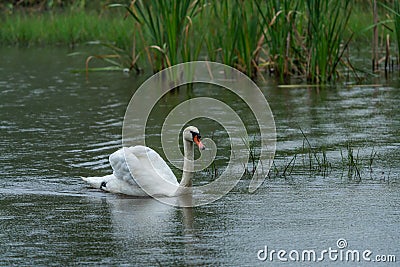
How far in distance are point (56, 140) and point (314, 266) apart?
4.52 m

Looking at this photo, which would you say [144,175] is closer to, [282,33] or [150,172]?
[150,172]

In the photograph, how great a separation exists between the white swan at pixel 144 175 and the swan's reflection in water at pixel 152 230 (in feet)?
0.25

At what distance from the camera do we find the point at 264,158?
7.81 meters

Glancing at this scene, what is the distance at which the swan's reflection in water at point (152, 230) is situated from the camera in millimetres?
5203

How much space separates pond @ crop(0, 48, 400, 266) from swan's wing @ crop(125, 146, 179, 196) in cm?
11

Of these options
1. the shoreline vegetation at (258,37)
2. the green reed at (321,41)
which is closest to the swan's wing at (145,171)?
the shoreline vegetation at (258,37)

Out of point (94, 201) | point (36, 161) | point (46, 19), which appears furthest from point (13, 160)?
point (46, 19)

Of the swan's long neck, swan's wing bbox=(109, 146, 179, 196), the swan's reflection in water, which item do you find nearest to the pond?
the swan's reflection in water

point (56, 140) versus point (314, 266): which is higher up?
point (314, 266)

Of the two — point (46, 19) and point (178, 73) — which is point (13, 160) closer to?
point (178, 73)

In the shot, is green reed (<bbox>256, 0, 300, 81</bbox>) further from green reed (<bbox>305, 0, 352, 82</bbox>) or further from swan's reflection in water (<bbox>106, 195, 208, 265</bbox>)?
swan's reflection in water (<bbox>106, 195, 208, 265</bbox>)

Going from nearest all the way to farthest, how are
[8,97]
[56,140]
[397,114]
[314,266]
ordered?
[314,266] < [56,140] < [397,114] < [8,97]

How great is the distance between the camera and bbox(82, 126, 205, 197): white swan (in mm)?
6559

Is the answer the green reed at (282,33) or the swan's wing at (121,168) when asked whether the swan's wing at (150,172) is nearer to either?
the swan's wing at (121,168)
